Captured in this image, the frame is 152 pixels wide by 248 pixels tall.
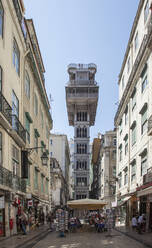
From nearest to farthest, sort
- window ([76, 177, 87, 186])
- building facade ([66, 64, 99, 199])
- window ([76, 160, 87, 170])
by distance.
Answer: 1. window ([76, 177, 87, 186])
2. building facade ([66, 64, 99, 199])
3. window ([76, 160, 87, 170])

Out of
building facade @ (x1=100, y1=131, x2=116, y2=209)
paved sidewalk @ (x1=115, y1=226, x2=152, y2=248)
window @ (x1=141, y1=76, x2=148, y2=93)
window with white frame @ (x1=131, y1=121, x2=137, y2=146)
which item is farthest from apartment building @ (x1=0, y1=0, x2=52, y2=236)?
Answer: building facade @ (x1=100, y1=131, x2=116, y2=209)

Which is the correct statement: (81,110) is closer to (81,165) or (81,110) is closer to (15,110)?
(81,165)

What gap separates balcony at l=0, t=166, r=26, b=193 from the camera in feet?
57.1

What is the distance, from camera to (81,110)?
4441 inches

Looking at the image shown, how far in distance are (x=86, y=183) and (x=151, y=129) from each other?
284 feet

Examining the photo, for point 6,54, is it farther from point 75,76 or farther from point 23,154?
point 75,76

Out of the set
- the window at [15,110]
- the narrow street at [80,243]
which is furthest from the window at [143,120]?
the narrow street at [80,243]

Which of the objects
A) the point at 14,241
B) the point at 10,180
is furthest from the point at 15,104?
the point at 14,241

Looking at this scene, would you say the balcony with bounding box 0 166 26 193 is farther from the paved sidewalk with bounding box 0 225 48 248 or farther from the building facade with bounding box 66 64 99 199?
the building facade with bounding box 66 64 99 199

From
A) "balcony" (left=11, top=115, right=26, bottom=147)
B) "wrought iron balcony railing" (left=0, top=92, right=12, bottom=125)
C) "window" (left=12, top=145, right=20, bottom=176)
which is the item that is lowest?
"window" (left=12, top=145, right=20, bottom=176)

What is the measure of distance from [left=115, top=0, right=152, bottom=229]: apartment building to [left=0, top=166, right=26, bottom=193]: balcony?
25.7 feet

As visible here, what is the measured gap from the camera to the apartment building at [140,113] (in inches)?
950

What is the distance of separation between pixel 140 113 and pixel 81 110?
8509 cm

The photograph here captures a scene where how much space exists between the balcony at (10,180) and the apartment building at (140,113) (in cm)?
782
